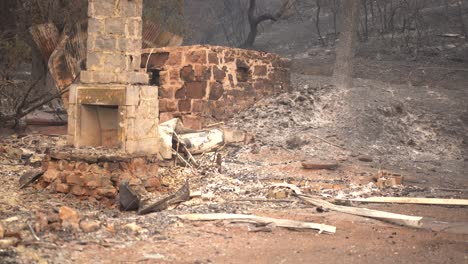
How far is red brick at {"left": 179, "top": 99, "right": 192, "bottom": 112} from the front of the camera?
44.8ft

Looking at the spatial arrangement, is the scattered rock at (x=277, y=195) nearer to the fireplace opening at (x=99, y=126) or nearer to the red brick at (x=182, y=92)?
the fireplace opening at (x=99, y=126)

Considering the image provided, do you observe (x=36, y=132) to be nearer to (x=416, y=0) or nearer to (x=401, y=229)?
(x=401, y=229)

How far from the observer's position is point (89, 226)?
5.55 m

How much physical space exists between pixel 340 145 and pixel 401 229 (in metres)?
6.43

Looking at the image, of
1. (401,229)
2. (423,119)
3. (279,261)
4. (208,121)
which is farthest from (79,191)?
(423,119)

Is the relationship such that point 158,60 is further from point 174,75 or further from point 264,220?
point 264,220

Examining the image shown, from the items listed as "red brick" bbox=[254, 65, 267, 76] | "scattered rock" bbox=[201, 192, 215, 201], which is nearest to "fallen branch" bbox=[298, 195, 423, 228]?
"scattered rock" bbox=[201, 192, 215, 201]

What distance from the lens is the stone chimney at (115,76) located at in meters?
7.87

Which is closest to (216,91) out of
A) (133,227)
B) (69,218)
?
(133,227)

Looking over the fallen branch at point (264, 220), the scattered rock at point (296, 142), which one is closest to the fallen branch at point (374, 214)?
the fallen branch at point (264, 220)

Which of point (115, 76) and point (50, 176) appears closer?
point (50, 176)

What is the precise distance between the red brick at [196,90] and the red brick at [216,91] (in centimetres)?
21

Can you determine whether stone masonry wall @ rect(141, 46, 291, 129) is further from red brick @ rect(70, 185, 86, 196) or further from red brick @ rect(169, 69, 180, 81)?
red brick @ rect(70, 185, 86, 196)

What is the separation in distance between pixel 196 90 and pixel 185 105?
45cm
